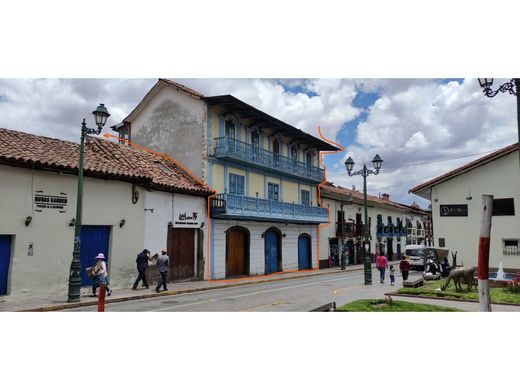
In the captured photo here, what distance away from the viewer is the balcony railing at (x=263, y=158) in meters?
21.8

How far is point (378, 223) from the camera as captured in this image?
38.7 m

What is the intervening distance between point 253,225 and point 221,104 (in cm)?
690

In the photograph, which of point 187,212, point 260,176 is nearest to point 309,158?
point 260,176

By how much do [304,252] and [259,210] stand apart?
764 centimetres

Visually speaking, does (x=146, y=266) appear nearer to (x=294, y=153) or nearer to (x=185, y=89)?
(x=185, y=89)

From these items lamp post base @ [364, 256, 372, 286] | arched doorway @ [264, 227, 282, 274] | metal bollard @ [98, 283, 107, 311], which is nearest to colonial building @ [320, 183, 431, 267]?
arched doorway @ [264, 227, 282, 274]

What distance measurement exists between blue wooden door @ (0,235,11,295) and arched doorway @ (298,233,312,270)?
62.2ft

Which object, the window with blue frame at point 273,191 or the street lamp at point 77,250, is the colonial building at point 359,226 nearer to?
the window with blue frame at point 273,191

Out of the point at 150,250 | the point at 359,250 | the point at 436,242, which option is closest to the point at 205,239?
the point at 150,250

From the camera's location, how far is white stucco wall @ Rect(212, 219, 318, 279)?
2148cm

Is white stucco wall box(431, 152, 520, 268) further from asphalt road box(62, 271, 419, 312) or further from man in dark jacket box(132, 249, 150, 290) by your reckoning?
man in dark jacket box(132, 249, 150, 290)

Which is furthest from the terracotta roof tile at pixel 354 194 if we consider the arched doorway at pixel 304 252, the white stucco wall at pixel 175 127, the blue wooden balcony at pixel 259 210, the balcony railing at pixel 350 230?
the white stucco wall at pixel 175 127

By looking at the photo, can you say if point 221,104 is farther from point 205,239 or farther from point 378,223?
point 378,223

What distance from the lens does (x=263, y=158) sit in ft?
80.5
